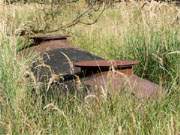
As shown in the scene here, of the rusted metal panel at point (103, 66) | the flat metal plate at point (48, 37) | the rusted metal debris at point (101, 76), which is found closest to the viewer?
the rusted metal debris at point (101, 76)

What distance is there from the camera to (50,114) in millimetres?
3785

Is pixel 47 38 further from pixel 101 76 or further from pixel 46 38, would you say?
pixel 101 76

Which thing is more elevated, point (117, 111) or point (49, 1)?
point (49, 1)

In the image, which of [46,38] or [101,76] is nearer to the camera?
[101,76]

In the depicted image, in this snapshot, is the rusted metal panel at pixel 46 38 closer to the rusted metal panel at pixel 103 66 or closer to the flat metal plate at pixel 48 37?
the flat metal plate at pixel 48 37

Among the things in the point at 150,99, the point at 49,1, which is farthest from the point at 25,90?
the point at 49,1

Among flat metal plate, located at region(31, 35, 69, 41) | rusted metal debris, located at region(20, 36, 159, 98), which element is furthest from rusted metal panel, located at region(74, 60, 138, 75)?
flat metal plate, located at region(31, 35, 69, 41)

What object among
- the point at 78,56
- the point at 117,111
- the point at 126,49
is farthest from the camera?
the point at 126,49

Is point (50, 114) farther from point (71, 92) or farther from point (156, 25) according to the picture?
point (156, 25)

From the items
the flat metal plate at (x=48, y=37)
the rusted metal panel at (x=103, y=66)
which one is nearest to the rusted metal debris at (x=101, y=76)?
the rusted metal panel at (x=103, y=66)

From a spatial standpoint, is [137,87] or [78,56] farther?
[78,56]

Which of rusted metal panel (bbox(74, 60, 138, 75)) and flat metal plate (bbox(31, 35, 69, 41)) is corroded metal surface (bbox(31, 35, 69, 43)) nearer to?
flat metal plate (bbox(31, 35, 69, 41))

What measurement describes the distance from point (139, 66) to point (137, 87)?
1.94 m

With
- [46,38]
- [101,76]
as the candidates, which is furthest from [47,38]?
[101,76]
